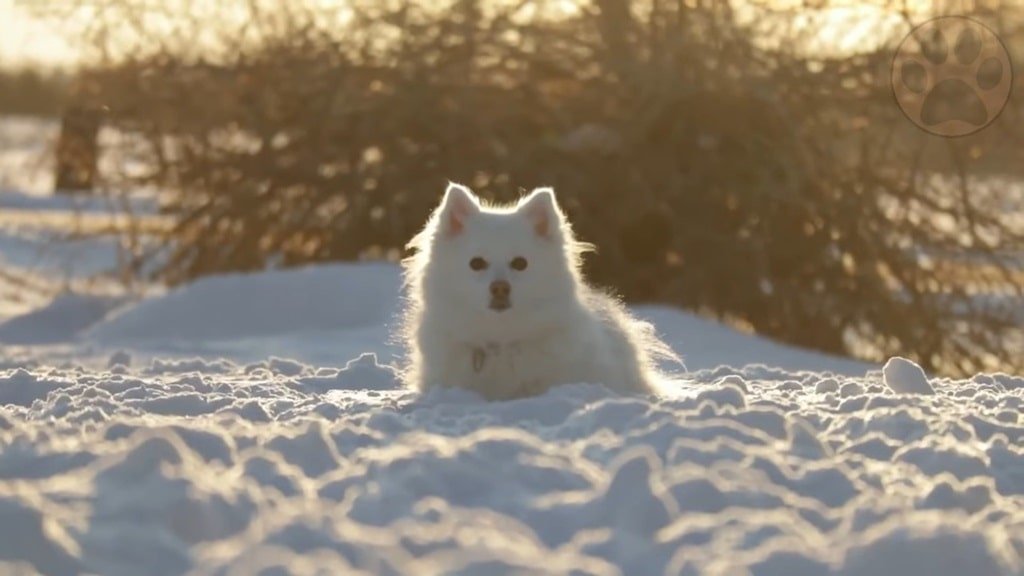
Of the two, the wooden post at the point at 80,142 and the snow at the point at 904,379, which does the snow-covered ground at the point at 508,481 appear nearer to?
the snow at the point at 904,379

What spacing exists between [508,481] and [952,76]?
1035cm

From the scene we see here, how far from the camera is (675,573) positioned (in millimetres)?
3850

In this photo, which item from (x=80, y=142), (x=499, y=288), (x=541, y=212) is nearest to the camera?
(x=499, y=288)

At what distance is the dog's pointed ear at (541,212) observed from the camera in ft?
22.9

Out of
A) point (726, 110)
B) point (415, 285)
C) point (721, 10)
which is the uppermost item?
point (721, 10)

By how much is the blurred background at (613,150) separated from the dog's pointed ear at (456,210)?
756 cm

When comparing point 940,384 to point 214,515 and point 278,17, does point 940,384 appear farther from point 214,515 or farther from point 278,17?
point 278,17

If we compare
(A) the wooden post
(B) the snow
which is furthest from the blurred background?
(B) the snow

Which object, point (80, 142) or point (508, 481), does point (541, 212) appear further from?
point (80, 142)

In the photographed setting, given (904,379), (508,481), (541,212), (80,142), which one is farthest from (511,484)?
(80,142)

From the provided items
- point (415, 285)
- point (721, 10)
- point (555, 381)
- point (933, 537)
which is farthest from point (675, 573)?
point (721, 10)

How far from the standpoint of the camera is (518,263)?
683 cm

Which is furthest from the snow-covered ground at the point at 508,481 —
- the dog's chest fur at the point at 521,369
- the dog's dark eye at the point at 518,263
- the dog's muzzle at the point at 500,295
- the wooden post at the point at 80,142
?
the wooden post at the point at 80,142

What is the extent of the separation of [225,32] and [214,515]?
38.2 feet
